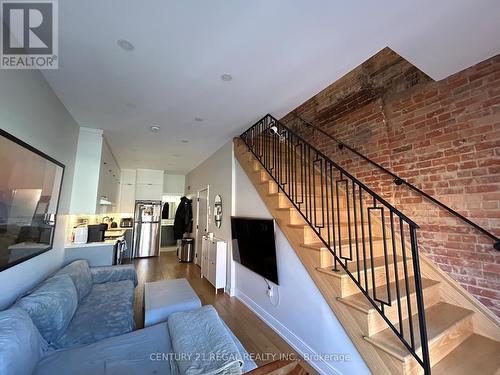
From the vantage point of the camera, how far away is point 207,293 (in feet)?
12.3

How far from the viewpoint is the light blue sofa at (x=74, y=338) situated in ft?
4.25

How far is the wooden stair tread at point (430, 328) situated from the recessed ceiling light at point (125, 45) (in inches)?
119

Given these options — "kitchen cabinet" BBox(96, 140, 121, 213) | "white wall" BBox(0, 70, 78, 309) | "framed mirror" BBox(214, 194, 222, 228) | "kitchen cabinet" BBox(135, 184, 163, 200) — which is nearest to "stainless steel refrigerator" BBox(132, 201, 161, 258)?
"kitchen cabinet" BBox(135, 184, 163, 200)

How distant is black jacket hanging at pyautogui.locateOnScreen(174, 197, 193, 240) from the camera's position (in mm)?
6461

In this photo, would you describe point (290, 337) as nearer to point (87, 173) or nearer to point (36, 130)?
point (36, 130)

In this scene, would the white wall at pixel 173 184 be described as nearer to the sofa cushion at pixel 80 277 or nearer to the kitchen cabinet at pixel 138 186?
the kitchen cabinet at pixel 138 186

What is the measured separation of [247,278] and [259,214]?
110 cm

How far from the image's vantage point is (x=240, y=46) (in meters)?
1.76

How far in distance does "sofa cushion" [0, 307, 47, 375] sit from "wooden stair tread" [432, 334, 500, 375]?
2668mm

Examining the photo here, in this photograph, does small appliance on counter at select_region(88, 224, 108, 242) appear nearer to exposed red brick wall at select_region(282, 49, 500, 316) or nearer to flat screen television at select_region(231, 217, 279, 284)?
flat screen television at select_region(231, 217, 279, 284)

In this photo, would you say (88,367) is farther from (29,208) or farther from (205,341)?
(29,208)

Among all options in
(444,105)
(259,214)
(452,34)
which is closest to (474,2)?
(452,34)

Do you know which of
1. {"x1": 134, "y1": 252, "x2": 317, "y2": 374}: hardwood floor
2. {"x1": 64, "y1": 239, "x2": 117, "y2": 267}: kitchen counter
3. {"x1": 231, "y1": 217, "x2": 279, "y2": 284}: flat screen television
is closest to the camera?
{"x1": 134, "y1": 252, "x2": 317, "y2": 374}: hardwood floor

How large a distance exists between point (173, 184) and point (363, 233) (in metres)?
6.97
